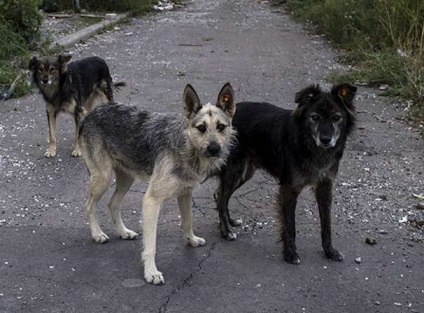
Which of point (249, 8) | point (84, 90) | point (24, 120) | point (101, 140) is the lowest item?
point (249, 8)

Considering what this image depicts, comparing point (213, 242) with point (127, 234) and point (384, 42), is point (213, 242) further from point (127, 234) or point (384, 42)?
point (384, 42)

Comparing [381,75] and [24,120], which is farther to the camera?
[381,75]

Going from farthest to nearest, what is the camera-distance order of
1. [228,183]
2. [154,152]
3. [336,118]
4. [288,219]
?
[228,183], [288,219], [154,152], [336,118]

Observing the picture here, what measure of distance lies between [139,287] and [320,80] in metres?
7.79

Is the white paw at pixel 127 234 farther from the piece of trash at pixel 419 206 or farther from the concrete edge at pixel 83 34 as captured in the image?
the concrete edge at pixel 83 34

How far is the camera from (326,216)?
17.2ft

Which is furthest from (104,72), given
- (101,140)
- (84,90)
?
(101,140)

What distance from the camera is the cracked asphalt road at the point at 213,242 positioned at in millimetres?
4574

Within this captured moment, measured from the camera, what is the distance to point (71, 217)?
594 centimetres

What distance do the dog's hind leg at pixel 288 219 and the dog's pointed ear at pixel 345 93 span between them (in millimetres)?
816

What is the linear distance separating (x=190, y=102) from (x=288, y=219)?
1296 millimetres

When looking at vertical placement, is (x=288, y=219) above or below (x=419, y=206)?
above

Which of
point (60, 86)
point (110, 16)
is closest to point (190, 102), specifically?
point (60, 86)

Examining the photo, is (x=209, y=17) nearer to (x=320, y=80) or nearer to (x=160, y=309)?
(x=320, y=80)
